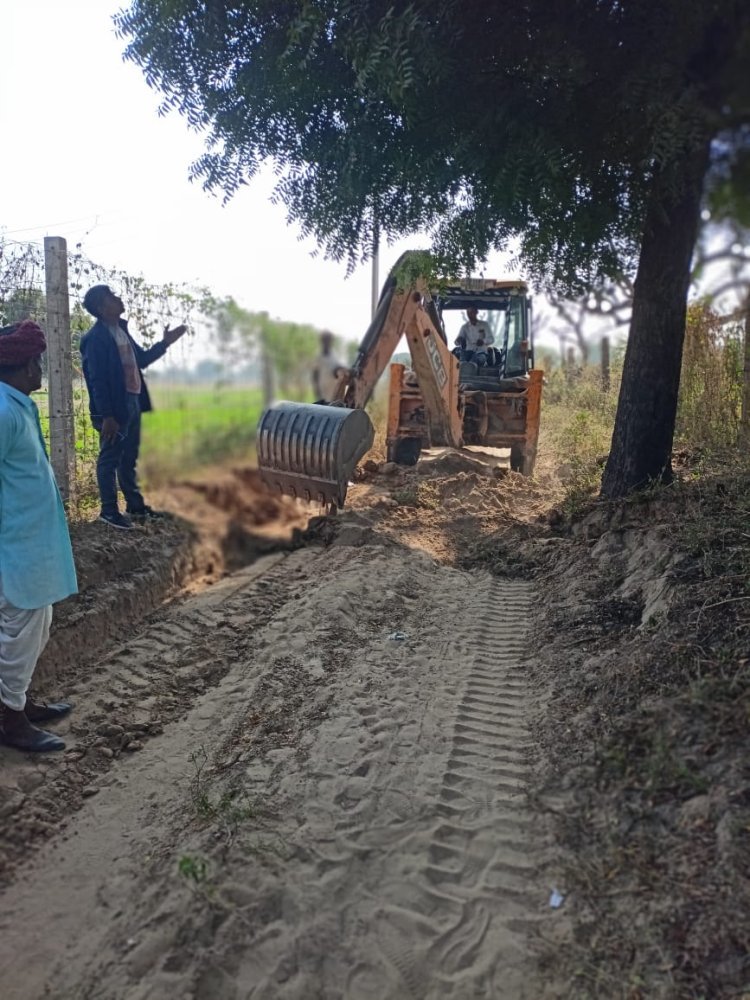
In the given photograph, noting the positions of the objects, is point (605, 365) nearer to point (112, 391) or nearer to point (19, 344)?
point (112, 391)

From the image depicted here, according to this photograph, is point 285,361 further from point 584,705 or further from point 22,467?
point 584,705

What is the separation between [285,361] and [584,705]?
3277 millimetres

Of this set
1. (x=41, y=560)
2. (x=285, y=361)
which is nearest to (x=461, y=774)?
(x=41, y=560)

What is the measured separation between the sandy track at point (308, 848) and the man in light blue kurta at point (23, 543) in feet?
2.05

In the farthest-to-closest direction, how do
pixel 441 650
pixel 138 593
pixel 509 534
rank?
pixel 509 534 < pixel 138 593 < pixel 441 650

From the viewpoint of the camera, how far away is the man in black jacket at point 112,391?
245 inches

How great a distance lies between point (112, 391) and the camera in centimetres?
636

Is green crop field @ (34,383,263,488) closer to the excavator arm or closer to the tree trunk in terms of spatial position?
the excavator arm

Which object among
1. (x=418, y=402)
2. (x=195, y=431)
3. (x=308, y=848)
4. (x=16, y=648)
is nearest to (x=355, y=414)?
(x=195, y=431)

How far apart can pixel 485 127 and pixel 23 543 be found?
364cm

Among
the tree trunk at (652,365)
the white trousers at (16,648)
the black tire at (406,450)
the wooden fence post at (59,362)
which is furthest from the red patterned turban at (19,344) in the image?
the black tire at (406,450)

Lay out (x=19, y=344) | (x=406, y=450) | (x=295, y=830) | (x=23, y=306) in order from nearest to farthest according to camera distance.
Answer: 1. (x=295, y=830)
2. (x=19, y=344)
3. (x=23, y=306)
4. (x=406, y=450)

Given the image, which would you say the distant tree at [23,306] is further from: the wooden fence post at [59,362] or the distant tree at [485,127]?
the distant tree at [485,127]

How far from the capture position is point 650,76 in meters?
3.84
